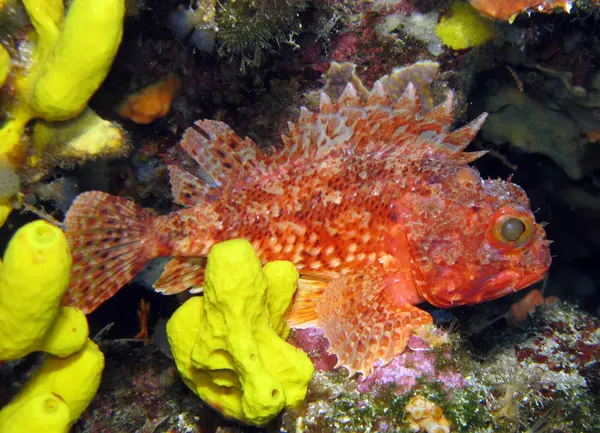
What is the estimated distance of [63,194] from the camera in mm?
3514

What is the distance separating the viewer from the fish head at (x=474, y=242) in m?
3.16

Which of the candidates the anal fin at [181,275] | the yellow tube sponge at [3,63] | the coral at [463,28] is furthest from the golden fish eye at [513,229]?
the yellow tube sponge at [3,63]

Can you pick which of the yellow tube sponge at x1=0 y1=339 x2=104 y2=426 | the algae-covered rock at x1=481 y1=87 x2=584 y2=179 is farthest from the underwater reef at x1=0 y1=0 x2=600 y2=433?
the algae-covered rock at x1=481 y1=87 x2=584 y2=179

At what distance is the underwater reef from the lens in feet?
8.36

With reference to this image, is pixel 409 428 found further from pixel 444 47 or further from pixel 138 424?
pixel 444 47

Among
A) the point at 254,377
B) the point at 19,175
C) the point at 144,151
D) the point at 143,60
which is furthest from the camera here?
the point at 144,151

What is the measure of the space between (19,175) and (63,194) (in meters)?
0.50

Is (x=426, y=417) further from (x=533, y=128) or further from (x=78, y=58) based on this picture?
(x=533, y=128)

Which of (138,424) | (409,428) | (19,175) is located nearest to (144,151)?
(19,175)

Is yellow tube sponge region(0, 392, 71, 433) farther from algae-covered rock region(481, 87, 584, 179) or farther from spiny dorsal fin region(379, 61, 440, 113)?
algae-covered rock region(481, 87, 584, 179)

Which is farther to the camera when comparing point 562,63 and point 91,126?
point 562,63

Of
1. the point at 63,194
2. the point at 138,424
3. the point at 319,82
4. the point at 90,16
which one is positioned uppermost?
the point at 319,82

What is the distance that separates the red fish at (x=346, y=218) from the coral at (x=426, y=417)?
0.64 metres

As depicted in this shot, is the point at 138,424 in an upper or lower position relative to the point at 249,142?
lower
